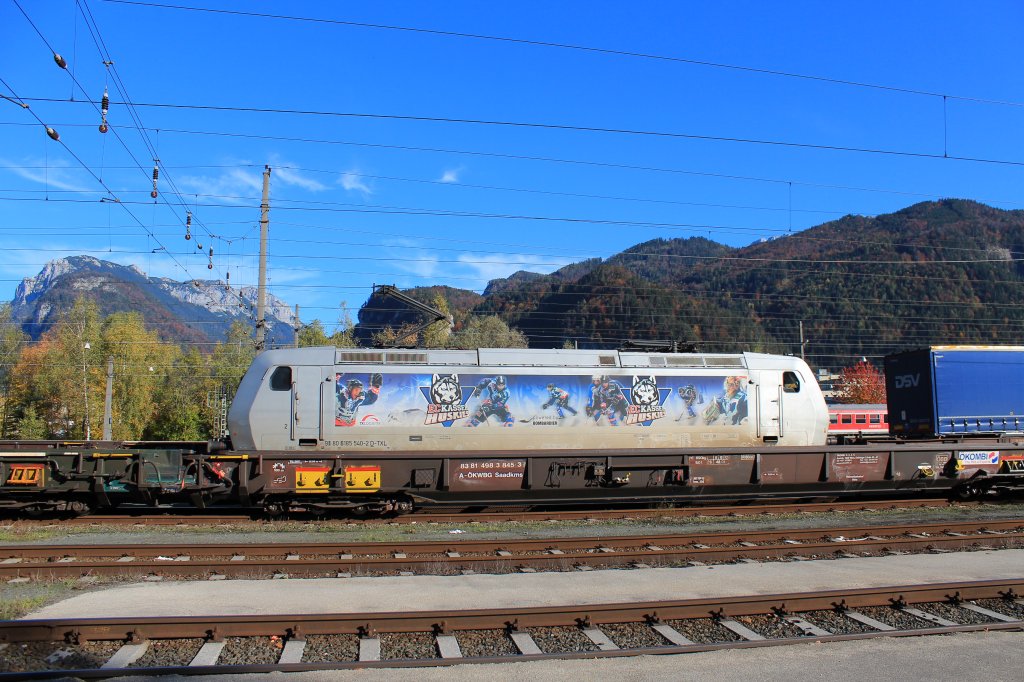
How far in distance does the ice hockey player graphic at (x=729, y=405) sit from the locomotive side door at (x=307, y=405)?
8029 millimetres

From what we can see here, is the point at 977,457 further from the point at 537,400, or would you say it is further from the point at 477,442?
the point at 477,442

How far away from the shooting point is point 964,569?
31.4 feet

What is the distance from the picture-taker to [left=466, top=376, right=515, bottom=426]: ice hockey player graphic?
14266mm

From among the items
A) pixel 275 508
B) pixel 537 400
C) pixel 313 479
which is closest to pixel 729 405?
pixel 537 400

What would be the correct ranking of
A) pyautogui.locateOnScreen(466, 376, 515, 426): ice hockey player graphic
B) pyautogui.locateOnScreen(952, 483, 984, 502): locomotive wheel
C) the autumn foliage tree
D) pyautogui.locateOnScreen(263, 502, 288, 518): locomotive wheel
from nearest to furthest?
pyautogui.locateOnScreen(263, 502, 288, 518): locomotive wheel, pyautogui.locateOnScreen(466, 376, 515, 426): ice hockey player graphic, pyautogui.locateOnScreen(952, 483, 984, 502): locomotive wheel, the autumn foliage tree

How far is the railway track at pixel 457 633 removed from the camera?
→ 19.5ft

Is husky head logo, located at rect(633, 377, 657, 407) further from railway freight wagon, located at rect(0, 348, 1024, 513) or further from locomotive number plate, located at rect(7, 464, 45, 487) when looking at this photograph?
locomotive number plate, located at rect(7, 464, 45, 487)

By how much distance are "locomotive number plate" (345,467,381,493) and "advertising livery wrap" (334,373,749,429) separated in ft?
2.96

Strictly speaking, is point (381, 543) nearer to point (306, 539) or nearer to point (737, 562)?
point (306, 539)

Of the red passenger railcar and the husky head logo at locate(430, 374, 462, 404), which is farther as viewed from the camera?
the red passenger railcar

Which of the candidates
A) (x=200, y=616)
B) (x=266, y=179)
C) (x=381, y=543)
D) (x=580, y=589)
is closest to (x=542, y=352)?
(x=381, y=543)

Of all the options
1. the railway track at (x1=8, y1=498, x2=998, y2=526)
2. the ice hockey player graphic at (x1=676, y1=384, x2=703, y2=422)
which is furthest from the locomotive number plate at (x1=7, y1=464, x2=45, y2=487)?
the ice hockey player graphic at (x1=676, y1=384, x2=703, y2=422)

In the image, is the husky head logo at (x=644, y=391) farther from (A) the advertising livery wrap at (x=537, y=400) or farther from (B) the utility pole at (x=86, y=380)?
(B) the utility pole at (x=86, y=380)

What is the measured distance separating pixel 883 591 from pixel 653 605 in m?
2.65
